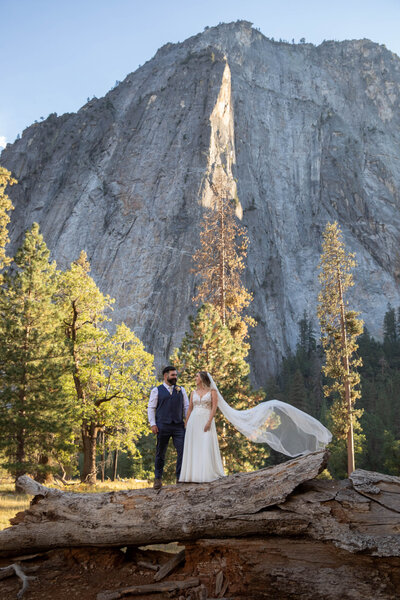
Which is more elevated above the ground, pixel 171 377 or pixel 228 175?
pixel 228 175

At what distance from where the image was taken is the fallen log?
19.1 feet

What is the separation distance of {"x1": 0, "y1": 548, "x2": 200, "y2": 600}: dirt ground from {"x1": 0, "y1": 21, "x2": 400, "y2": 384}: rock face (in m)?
65.2

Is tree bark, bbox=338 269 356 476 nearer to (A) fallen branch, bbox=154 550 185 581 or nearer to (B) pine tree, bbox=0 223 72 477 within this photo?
(B) pine tree, bbox=0 223 72 477

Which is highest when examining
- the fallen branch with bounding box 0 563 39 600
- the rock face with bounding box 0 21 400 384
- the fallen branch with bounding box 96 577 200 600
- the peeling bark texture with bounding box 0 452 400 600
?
the rock face with bounding box 0 21 400 384

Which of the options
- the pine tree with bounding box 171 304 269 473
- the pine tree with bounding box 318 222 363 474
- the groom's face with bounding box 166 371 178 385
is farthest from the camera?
the pine tree with bounding box 318 222 363 474

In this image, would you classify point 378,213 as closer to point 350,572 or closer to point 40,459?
point 40,459

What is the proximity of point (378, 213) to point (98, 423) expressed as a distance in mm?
106500

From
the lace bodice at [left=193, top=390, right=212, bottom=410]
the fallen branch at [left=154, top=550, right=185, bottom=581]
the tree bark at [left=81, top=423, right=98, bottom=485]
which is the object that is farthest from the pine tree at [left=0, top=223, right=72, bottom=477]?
the fallen branch at [left=154, top=550, right=185, bottom=581]

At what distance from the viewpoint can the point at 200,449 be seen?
725 centimetres

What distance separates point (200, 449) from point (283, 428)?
5.14 feet

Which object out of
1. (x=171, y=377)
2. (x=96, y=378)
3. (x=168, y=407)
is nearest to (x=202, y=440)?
(x=168, y=407)

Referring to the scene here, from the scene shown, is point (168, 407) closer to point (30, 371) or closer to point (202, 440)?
point (202, 440)

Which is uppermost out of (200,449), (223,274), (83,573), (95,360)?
(223,274)

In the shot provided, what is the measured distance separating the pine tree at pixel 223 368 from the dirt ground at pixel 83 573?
1483 cm
